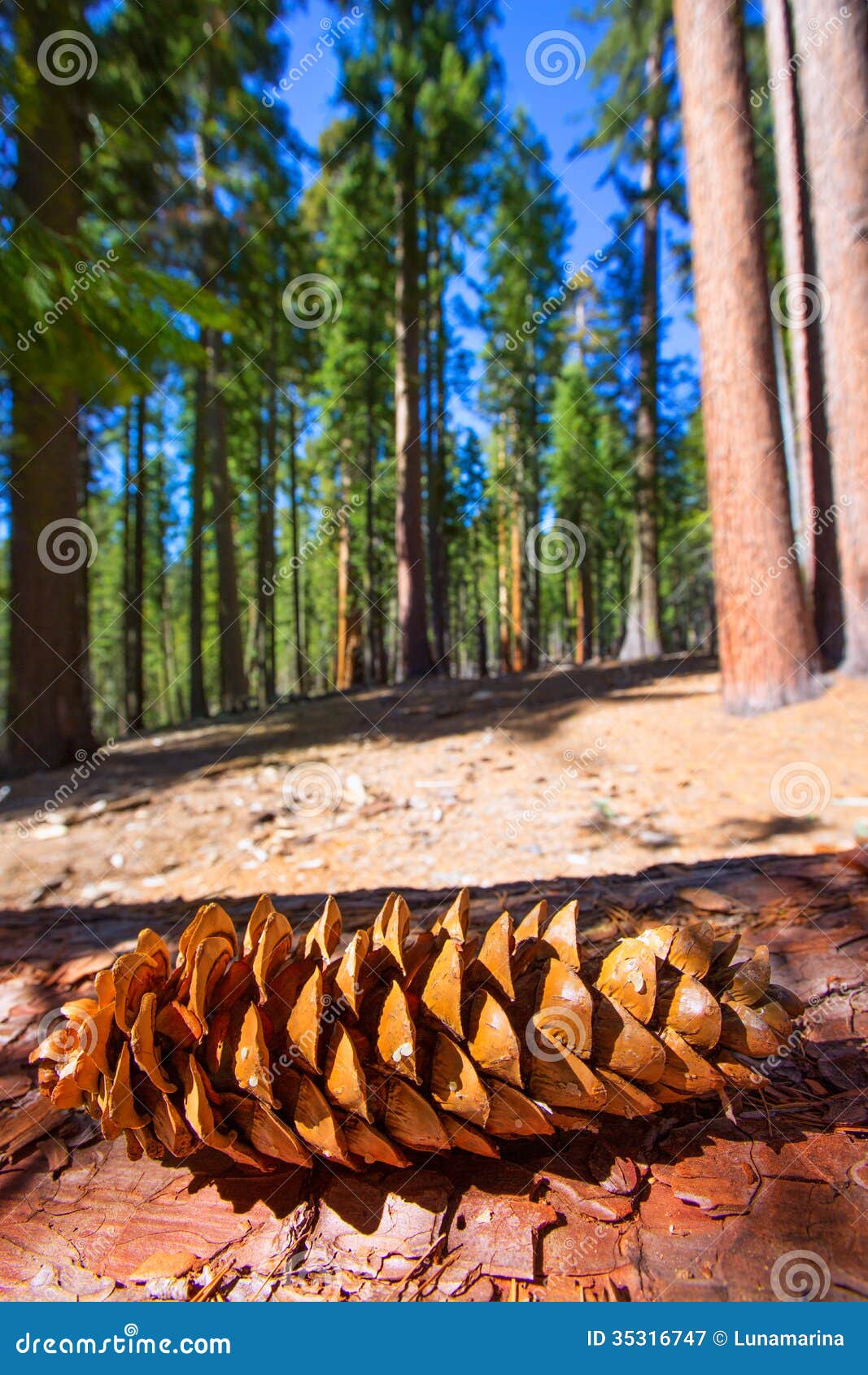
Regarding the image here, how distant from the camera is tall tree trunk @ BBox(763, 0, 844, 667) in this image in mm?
7156

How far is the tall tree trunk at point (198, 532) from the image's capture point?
53.1ft

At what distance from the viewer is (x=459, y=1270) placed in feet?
2.09

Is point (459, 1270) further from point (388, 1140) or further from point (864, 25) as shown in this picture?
point (864, 25)

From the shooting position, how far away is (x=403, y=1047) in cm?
67

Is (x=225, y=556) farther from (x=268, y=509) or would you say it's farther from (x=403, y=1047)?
(x=403, y=1047)

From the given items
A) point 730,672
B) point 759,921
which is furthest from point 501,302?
point 759,921

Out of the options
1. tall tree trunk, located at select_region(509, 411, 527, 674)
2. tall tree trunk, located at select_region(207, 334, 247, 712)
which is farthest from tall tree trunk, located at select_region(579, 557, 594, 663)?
tall tree trunk, located at select_region(207, 334, 247, 712)

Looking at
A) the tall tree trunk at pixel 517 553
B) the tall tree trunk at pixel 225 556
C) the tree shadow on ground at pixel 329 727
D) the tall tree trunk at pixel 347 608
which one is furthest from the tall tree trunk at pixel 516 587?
the tree shadow on ground at pixel 329 727

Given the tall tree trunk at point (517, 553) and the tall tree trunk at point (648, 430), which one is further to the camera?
the tall tree trunk at point (517, 553)

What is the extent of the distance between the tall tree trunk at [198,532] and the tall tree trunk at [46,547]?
7393 mm

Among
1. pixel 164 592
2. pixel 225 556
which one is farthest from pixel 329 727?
pixel 164 592

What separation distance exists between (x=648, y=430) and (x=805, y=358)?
8.54 meters

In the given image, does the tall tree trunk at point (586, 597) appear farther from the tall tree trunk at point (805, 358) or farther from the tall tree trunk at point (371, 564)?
the tall tree trunk at point (805, 358)

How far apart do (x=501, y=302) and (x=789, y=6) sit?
1477 centimetres
